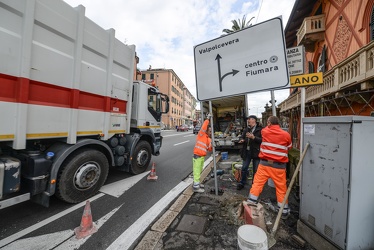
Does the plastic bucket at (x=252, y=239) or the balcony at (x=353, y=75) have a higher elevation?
the balcony at (x=353, y=75)

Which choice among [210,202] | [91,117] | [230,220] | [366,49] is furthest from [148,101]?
[366,49]

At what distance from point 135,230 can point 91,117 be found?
7.56ft

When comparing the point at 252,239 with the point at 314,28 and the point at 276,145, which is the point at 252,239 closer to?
the point at 276,145

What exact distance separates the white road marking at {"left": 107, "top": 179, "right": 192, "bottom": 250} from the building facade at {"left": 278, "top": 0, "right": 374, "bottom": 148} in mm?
4697

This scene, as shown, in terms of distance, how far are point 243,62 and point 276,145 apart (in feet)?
5.21

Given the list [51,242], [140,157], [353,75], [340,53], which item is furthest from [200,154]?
[340,53]

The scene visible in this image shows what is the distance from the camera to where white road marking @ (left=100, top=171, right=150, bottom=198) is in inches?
151

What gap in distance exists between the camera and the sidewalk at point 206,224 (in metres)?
2.19

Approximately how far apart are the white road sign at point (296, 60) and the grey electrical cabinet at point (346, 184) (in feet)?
4.37

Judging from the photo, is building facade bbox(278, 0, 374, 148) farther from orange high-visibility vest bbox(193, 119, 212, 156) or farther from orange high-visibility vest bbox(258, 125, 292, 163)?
orange high-visibility vest bbox(193, 119, 212, 156)

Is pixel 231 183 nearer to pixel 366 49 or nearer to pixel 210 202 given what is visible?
pixel 210 202

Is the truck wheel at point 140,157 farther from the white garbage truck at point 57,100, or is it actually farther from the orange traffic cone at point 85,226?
the orange traffic cone at point 85,226

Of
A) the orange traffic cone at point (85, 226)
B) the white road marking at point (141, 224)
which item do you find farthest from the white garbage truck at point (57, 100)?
the white road marking at point (141, 224)

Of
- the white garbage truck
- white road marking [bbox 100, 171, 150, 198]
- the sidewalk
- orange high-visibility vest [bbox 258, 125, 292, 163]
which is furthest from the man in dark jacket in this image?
the white garbage truck
